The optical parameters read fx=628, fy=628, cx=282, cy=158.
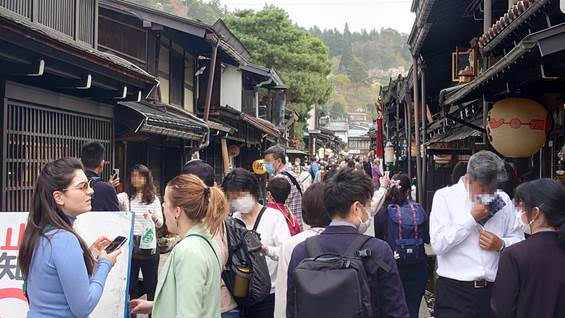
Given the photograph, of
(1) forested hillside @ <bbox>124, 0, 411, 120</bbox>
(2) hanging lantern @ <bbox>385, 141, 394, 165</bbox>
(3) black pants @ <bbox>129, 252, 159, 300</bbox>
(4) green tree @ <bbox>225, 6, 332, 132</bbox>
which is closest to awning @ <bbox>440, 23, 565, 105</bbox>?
(3) black pants @ <bbox>129, 252, 159, 300</bbox>

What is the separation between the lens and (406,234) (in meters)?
6.76

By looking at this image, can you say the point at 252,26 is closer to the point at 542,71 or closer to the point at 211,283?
the point at 542,71

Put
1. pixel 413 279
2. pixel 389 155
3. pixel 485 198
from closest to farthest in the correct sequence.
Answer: pixel 485 198, pixel 413 279, pixel 389 155

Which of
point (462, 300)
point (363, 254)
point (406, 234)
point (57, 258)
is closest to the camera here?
point (57, 258)

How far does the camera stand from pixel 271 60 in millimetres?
38156

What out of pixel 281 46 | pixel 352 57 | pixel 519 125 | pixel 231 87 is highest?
pixel 352 57

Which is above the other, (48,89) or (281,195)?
(48,89)

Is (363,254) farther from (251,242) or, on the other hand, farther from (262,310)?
(262,310)

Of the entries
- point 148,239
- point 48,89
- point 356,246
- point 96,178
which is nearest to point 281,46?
point 48,89

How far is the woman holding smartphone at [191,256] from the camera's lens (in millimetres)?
3396

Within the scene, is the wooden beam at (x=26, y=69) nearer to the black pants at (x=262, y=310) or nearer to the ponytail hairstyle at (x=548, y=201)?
the black pants at (x=262, y=310)

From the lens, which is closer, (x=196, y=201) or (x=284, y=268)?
(x=196, y=201)

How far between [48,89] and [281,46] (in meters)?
30.0

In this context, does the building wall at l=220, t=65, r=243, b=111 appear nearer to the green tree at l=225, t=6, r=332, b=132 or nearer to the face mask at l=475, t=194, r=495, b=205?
the green tree at l=225, t=6, r=332, b=132
